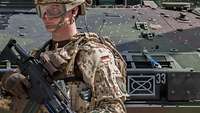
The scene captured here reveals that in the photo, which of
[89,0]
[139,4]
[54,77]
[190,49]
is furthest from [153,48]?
[54,77]

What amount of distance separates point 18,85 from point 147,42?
4038 millimetres

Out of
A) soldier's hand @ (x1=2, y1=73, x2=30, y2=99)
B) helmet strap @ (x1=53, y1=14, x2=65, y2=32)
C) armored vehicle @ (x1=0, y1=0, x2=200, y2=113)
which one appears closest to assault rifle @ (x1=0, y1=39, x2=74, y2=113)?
soldier's hand @ (x1=2, y1=73, x2=30, y2=99)

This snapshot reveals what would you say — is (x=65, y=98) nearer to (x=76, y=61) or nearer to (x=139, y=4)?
(x=76, y=61)

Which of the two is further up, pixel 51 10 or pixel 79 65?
pixel 51 10

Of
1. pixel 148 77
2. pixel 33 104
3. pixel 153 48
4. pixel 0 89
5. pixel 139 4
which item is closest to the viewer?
pixel 33 104

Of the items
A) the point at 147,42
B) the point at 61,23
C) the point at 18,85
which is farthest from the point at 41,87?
the point at 147,42

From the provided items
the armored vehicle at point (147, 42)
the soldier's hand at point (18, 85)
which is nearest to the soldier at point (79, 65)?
the soldier's hand at point (18, 85)

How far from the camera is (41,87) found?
3.15 metres

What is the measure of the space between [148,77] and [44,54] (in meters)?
2.81

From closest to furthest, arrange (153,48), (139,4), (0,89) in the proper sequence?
(0,89)
(153,48)
(139,4)

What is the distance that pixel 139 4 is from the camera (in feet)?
30.6

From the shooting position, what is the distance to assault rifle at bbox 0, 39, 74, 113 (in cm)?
311

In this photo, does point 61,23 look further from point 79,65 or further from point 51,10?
point 79,65

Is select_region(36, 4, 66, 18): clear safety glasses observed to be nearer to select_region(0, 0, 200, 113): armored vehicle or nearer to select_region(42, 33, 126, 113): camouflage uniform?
select_region(42, 33, 126, 113): camouflage uniform
